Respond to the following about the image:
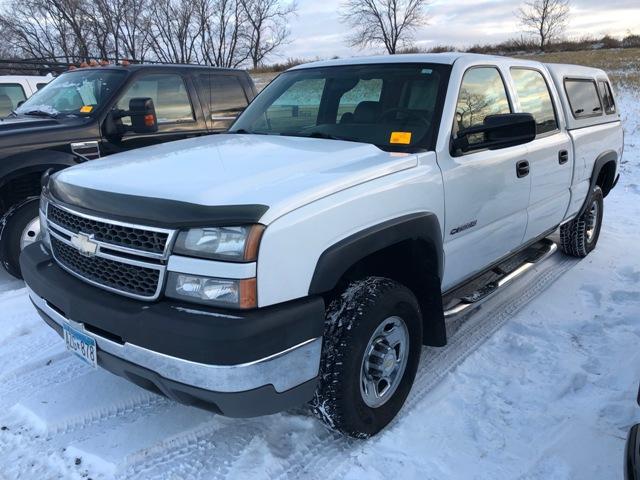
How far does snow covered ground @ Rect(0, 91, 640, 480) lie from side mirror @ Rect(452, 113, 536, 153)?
1.38 m

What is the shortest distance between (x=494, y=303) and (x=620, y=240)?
263cm

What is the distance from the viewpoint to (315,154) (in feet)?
9.46

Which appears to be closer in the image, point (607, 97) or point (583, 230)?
point (583, 230)

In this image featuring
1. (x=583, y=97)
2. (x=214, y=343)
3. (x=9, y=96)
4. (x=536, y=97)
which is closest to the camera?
(x=214, y=343)

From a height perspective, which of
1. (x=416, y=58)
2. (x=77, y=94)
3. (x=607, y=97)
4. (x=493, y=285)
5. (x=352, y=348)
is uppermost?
(x=416, y=58)

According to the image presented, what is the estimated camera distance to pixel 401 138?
10.4 ft

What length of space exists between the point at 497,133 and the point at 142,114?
3.31 meters

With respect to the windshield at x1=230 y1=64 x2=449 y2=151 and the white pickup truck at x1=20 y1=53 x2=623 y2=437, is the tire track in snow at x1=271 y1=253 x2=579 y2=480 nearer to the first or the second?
the white pickup truck at x1=20 y1=53 x2=623 y2=437

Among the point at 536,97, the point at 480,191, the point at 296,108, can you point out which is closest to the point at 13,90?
the point at 296,108

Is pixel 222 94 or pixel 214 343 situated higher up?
pixel 222 94

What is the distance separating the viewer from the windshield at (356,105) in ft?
10.6

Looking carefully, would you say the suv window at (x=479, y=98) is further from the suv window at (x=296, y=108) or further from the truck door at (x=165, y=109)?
the truck door at (x=165, y=109)

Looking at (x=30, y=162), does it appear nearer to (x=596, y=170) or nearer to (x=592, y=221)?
(x=596, y=170)

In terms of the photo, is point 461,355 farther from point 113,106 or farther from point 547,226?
point 113,106
